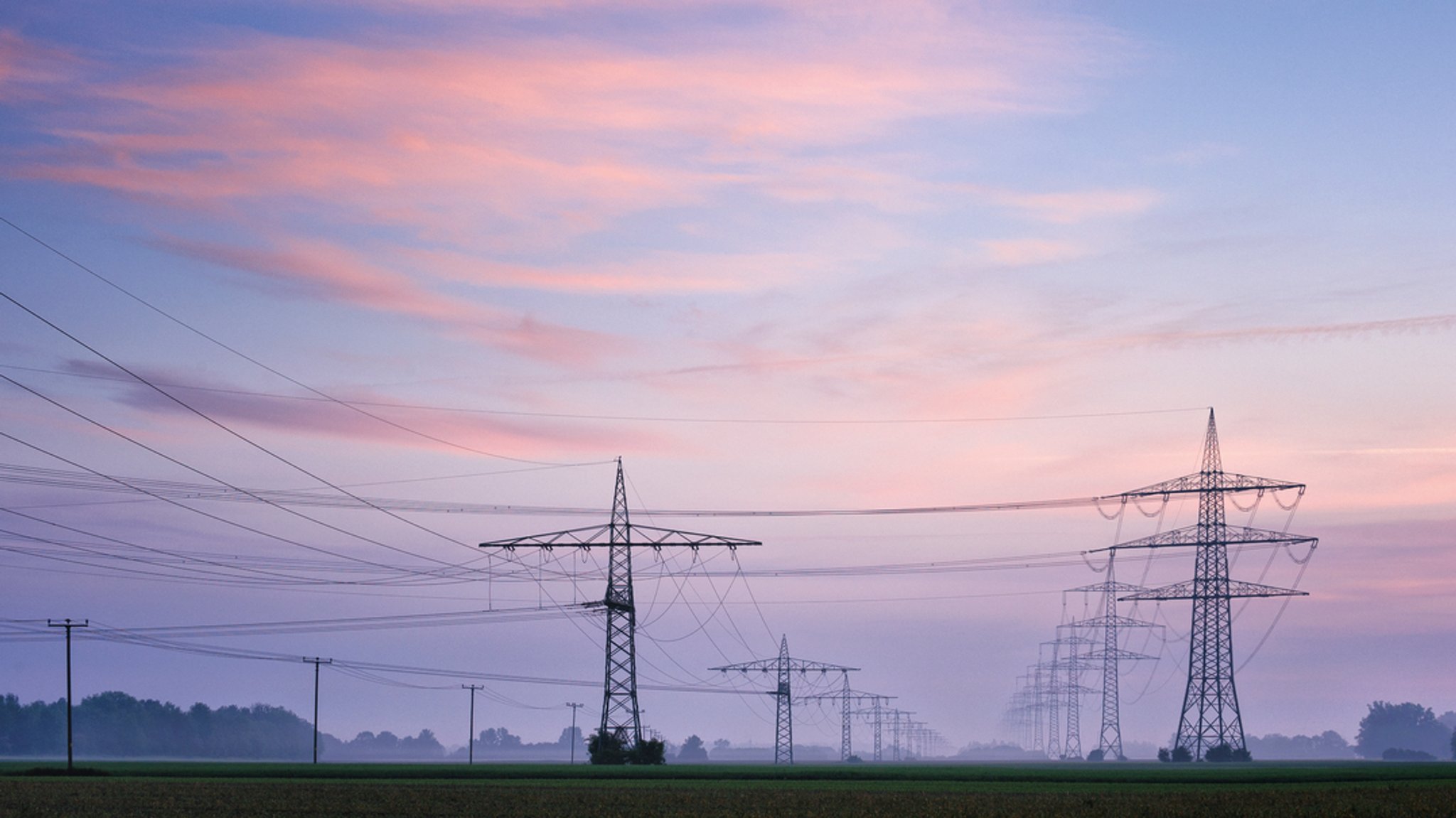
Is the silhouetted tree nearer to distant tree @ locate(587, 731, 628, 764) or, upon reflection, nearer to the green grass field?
the green grass field

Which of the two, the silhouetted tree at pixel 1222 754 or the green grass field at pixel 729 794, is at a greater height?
the green grass field at pixel 729 794

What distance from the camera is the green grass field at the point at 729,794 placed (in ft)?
141

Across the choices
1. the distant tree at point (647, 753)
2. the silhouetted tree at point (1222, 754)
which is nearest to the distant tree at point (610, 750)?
the distant tree at point (647, 753)

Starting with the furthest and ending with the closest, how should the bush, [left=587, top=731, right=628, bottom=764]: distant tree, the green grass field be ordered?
the bush → [left=587, top=731, right=628, bottom=764]: distant tree → the green grass field

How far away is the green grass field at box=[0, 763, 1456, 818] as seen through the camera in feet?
141

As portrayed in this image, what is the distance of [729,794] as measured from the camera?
55.3 meters

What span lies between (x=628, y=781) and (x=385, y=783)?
1166cm

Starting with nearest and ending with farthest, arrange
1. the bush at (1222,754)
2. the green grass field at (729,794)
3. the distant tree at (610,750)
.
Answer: the green grass field at (729,794), the distant tree at (610,750), the bush at (1222,754)

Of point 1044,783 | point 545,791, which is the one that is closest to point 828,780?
point 1044,783

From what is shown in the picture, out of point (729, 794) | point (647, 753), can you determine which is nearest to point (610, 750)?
point (647, 753)

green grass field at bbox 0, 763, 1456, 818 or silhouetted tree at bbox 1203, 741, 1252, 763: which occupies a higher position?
green grass field at bbox 0, 763, 1456, 818

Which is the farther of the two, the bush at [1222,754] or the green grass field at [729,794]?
the bush at [1222,754]

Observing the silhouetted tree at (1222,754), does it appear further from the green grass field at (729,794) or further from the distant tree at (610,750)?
the distant tree at (610,750)

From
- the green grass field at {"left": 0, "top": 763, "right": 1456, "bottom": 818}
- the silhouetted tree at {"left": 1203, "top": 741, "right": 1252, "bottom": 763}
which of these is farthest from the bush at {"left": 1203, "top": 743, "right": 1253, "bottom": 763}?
the green grass field at {"left": 0, "top": 763, "right": 1456, "bottom": 818}
